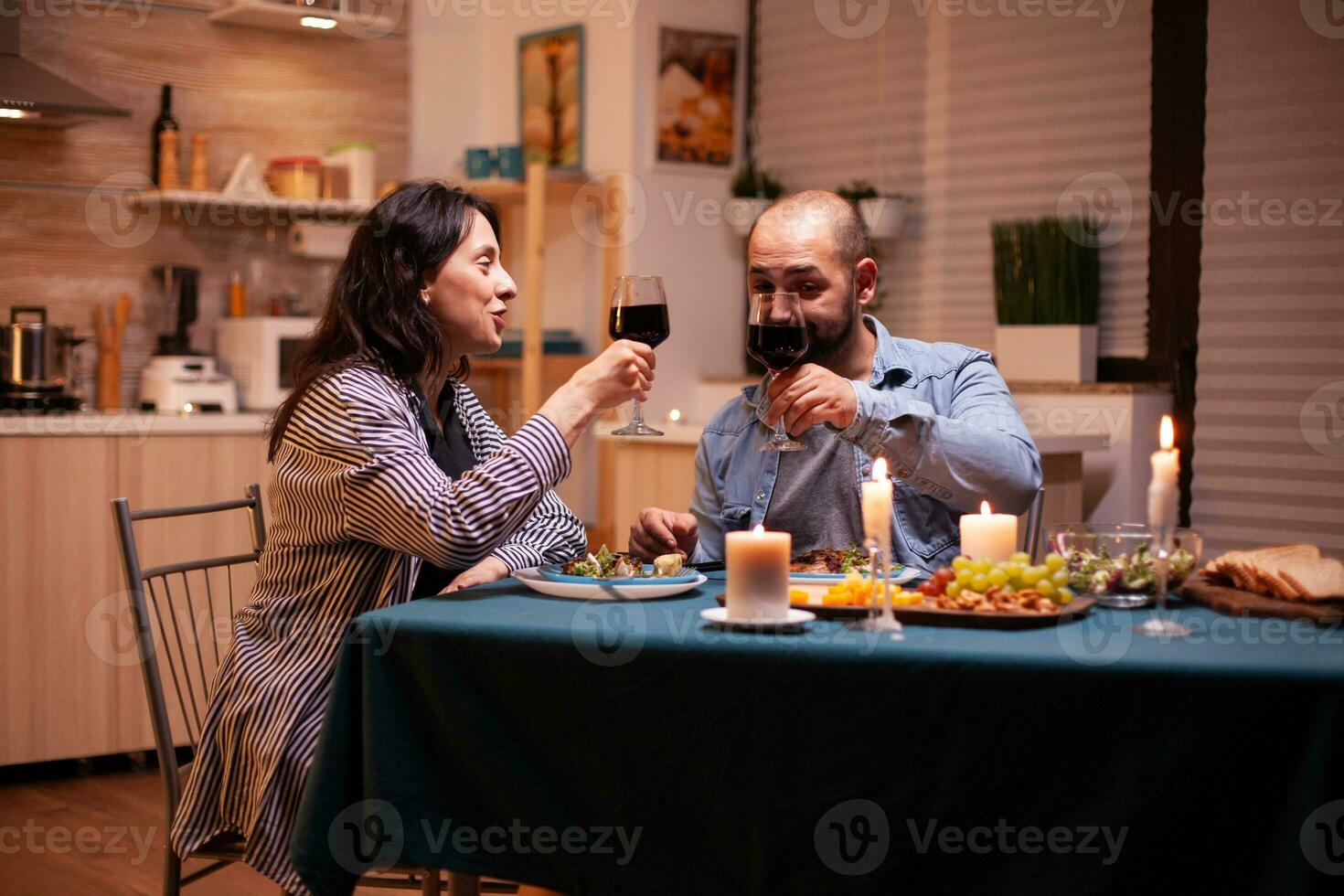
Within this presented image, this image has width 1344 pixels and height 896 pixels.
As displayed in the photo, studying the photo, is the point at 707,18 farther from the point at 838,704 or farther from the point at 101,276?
the point at 838,704

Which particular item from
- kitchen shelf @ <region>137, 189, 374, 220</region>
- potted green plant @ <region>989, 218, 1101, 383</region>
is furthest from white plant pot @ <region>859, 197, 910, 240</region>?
kitchen shelf @ <region>137, 189, 374, 220</region>

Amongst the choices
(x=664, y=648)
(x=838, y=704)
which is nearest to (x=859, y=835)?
(x=838, y=704)

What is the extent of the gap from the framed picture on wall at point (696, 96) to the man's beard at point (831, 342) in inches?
91.3

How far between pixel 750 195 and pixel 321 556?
2.95 metres

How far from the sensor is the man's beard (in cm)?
236

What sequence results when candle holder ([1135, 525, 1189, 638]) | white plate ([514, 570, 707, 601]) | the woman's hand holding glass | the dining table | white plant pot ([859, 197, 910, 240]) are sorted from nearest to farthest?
the dining table, candle holder ([1135, 525, 1189, 638]), white plate ([514, 570, 707, 601]), the woman's hand holding glass, white plant pot ([859, 197, 910, 240])

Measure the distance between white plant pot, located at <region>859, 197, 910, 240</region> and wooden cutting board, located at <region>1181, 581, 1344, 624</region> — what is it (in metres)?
2.63

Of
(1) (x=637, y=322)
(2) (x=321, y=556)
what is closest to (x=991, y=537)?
(1) (x=637, y=322)

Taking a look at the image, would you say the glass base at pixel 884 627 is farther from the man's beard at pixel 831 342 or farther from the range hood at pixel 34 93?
the range hood at pixel 34 93

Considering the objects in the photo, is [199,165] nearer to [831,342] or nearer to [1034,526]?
[831,342]

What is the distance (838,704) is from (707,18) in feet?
12.0

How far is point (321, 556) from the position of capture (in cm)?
185

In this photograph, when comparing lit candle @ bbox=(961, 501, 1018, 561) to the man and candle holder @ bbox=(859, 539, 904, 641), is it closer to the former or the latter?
candle holder @ bbox=(859, 539, 904, 641)
